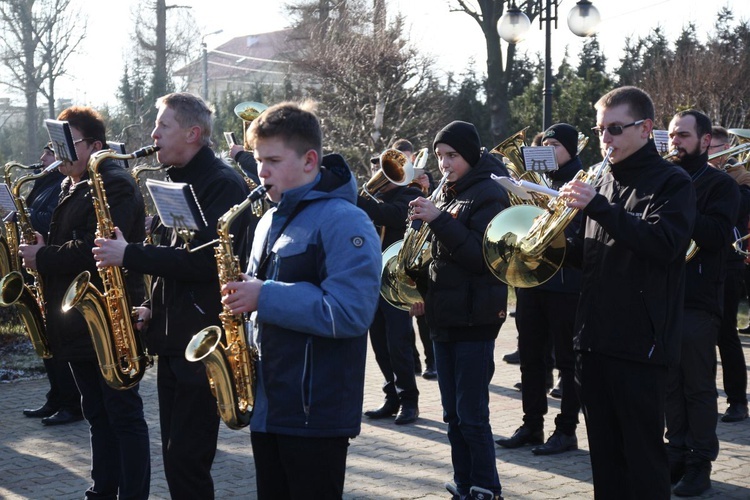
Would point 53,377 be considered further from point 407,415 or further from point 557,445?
point 557,445

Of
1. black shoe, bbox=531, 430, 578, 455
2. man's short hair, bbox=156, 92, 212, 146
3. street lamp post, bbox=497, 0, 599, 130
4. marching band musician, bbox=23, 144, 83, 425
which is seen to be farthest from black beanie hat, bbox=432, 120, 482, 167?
street lamp post, bbox=497, 0, 599, 130

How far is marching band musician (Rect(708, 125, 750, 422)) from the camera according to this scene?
7.12m

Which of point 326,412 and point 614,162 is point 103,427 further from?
point 614,162

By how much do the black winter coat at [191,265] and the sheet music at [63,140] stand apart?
32.6 inches

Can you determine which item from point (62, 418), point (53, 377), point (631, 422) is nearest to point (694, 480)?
point (631, 422)

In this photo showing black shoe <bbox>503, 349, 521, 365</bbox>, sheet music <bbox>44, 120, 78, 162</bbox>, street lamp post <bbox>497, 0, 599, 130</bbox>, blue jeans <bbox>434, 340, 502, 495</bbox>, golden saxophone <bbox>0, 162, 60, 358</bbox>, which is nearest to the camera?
sheet music <bbox>44, 120, 78, 162</bbox>

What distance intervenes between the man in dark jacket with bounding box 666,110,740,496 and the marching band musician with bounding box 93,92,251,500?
2.73m

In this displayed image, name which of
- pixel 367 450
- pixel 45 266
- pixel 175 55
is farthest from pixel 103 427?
pixel 175 55

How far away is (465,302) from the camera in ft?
16.6

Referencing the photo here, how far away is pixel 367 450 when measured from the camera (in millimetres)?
6500

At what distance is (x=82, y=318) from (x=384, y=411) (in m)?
3.08

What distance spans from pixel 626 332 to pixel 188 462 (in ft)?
6.43

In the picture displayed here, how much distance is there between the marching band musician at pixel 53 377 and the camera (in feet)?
22.8

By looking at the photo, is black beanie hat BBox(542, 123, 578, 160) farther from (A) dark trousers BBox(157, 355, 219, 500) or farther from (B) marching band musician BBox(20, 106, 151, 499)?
(A) dark trousers BBox(157, 355, 219, 500)
